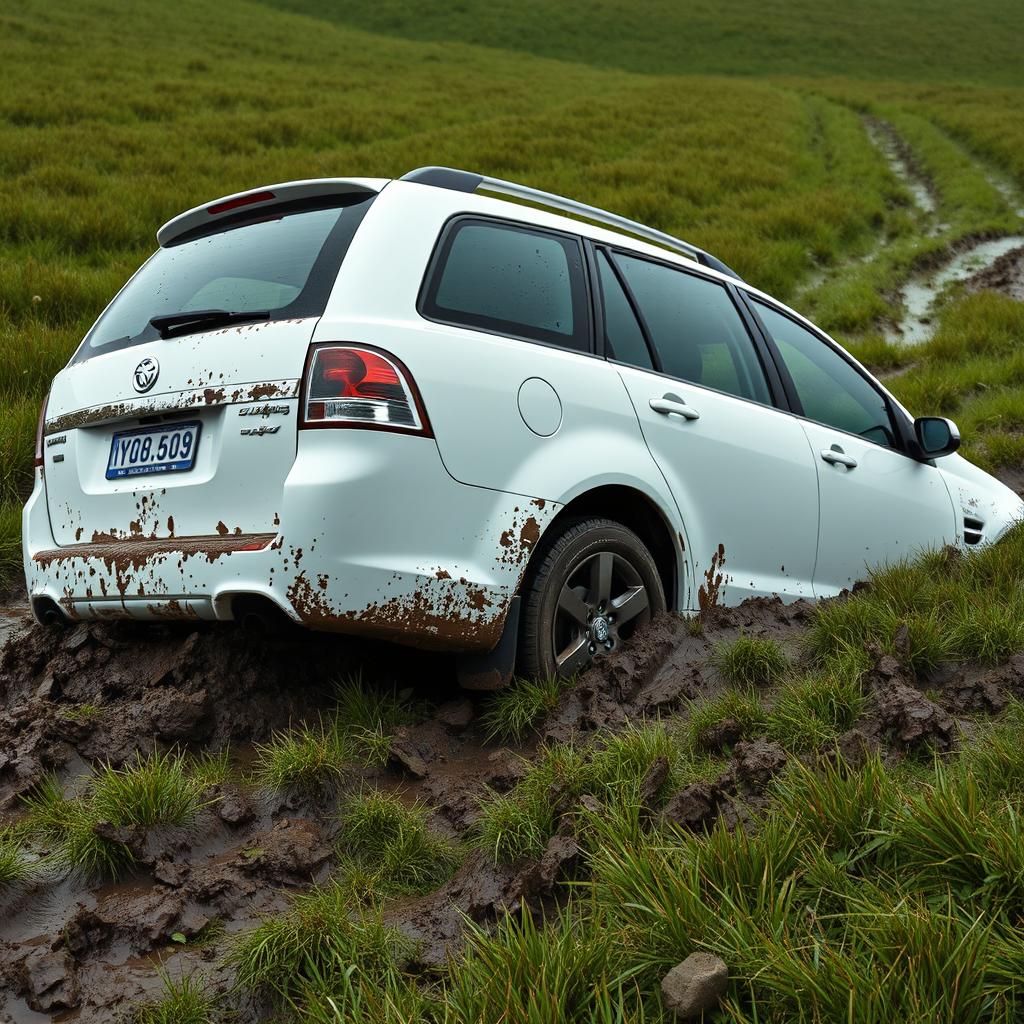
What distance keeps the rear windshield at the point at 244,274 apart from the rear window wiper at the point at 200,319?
1.2 inches

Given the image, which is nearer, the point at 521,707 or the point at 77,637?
the point at 521,707

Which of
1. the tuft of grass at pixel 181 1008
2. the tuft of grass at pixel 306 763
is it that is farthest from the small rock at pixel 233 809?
the tuft of grass at pixel 181 1008

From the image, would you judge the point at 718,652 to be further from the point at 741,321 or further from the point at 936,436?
the point at 936,436

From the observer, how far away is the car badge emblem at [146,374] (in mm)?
3281

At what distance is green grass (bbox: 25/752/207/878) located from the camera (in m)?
2.62

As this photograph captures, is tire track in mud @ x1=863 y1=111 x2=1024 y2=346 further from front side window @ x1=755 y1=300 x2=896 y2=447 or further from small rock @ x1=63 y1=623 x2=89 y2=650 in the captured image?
small rock @ x1=63 y1=623 x2=89 y2=650

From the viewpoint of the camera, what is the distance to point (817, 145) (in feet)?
72.9

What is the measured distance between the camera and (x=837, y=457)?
4.55 m

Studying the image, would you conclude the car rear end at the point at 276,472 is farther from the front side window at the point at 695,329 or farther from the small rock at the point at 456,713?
the front side window at the point at 695,329

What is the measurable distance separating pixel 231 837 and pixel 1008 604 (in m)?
2.67

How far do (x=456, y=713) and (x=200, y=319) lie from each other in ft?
4.96

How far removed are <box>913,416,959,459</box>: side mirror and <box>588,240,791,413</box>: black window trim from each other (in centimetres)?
99

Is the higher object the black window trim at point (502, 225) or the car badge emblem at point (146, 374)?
the black window trim at point (502, 225)

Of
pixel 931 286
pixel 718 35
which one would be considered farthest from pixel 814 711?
pixel 718 35
